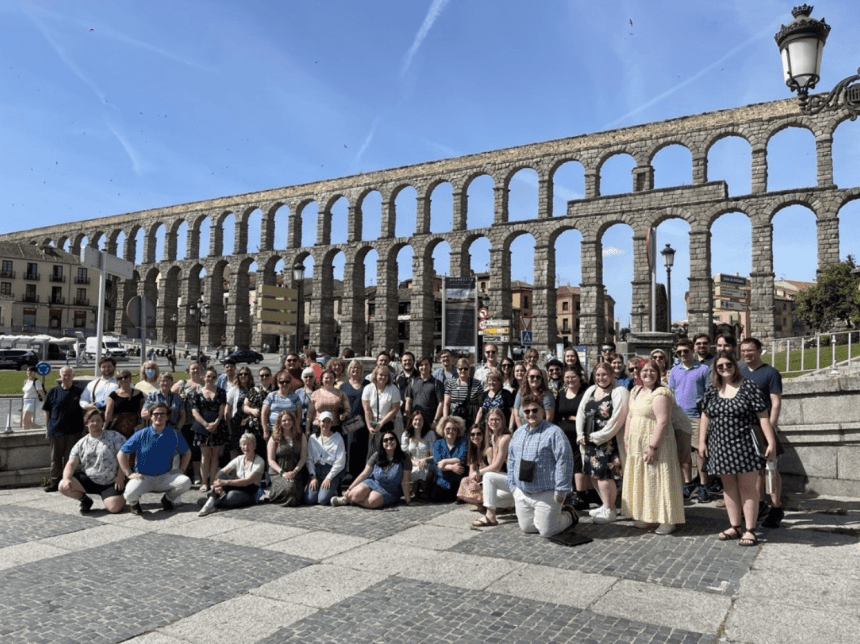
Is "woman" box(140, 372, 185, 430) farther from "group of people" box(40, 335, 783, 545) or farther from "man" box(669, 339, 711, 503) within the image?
"man" box(669, 339, 711, 503)

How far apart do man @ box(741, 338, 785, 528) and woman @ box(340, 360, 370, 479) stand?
497 cm

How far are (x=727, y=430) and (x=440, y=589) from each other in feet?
10.7

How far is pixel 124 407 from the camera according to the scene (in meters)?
9.05

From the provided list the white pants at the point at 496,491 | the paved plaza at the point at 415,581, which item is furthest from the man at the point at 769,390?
the white pants at the point at 496,491

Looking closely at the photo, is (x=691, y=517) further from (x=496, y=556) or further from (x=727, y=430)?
(x=496, y=556)

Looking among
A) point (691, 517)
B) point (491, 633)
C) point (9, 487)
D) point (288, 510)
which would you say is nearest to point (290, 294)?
point (9, 487)

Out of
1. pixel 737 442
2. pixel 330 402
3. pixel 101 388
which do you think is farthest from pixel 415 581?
pixel 101 388

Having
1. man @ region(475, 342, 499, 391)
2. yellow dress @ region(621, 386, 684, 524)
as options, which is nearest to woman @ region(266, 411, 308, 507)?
man @ region(475, 342, 499, 391)

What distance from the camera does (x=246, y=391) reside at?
952cm

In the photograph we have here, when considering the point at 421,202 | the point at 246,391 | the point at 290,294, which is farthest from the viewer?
the point at 421,202

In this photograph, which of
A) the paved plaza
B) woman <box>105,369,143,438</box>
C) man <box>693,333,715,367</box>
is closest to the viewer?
the paved plaza

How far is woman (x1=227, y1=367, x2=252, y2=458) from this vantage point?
368 inches

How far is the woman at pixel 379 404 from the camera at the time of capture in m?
8.79

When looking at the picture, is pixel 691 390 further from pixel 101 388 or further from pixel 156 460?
pixel 101 388
